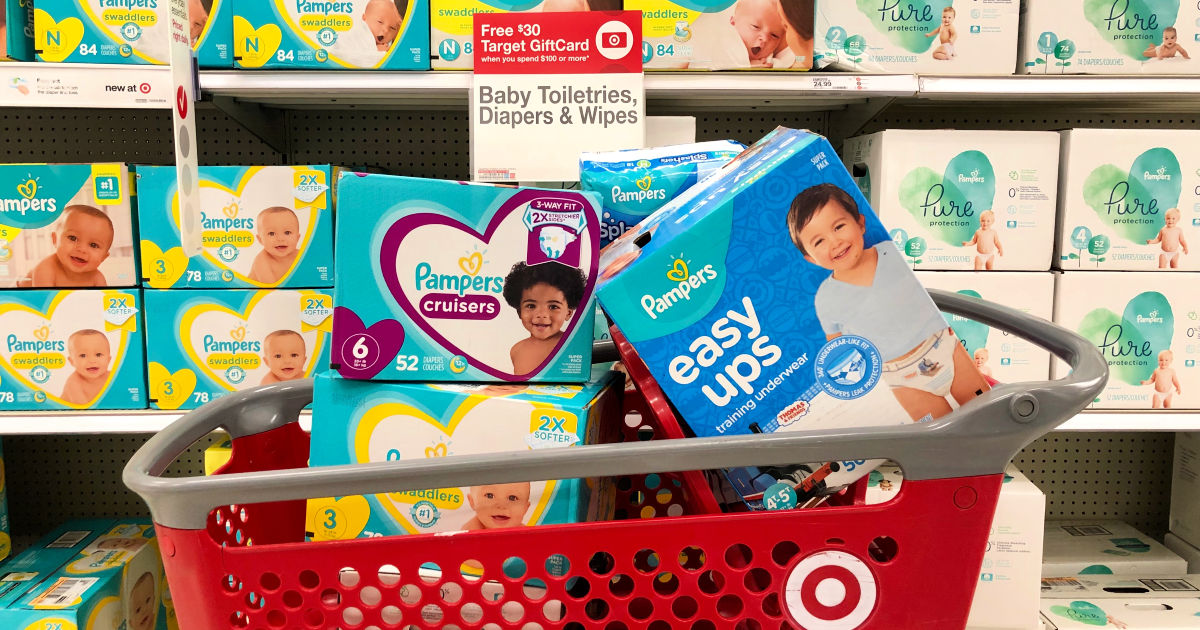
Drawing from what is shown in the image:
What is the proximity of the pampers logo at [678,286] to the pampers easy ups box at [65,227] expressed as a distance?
3.83 feet

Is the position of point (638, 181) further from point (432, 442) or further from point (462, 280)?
point (432, 442)

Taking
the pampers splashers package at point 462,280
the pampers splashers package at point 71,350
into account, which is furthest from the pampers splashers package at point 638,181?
the pampers splashers package at point 71,350

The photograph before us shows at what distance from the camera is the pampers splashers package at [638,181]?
3.05 ft

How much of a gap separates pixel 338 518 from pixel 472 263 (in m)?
0.31

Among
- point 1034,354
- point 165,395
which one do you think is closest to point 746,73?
point 1034,354

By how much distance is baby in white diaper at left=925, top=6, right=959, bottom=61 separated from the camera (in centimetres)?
147

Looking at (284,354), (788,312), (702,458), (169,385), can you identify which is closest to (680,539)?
(702,458)

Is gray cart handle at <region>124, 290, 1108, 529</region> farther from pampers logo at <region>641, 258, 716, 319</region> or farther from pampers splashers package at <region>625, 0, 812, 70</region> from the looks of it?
pampers splashers package at <region>625, 0, 812, 70</region>

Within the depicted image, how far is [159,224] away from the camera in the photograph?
1400mm

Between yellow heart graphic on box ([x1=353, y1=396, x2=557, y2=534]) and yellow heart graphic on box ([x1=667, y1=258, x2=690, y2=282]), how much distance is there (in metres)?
0.20

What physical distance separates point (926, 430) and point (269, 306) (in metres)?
1.18

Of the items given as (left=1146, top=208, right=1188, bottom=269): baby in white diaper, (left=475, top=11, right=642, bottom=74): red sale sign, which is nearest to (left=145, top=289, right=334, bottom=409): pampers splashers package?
(left=475, top=11, right=642, bottom=74): red sale sign

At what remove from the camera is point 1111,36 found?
4.84 feet

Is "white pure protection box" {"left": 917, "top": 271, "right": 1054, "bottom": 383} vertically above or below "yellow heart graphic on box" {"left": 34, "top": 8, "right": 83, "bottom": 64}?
below
